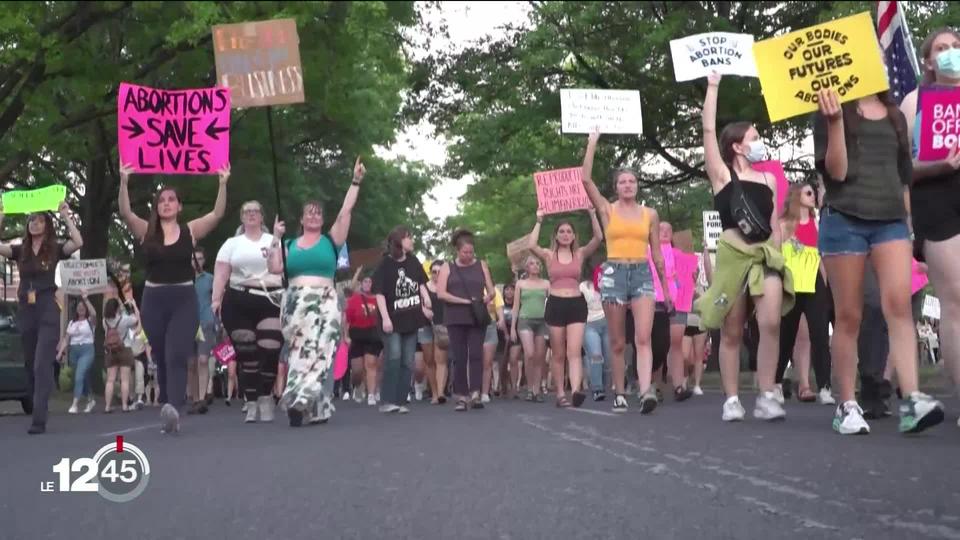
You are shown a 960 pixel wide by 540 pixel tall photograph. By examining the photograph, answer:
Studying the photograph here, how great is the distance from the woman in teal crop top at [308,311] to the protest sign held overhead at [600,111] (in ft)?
20.7

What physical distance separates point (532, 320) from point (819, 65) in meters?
9.37

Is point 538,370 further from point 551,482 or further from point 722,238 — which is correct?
point 551,482

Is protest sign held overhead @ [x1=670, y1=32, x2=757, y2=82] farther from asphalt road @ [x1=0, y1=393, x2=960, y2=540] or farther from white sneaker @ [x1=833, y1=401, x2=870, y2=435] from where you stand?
white sneaker @ [x1=833, y1=401, x2=870, y2=435]

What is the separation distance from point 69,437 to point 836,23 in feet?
22.3

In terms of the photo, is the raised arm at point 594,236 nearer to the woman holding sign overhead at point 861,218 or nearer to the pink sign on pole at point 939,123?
the woman holding sign overhead at point 861,218

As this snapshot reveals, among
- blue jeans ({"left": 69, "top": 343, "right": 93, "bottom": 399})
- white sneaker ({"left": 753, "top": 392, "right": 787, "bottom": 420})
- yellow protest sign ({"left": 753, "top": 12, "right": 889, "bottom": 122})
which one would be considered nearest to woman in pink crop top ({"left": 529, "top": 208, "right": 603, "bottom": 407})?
white sneaker ({"left": 753, "top": 392, "right": 787, "bottom": 420})

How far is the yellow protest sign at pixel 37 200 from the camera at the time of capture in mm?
14070

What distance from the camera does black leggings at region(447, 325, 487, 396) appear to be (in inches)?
580

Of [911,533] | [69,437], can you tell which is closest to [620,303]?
[69,437]

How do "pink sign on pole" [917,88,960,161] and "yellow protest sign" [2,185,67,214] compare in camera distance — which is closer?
"pink sign on pole" [917,88,960,161]

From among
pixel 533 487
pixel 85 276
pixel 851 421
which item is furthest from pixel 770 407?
pixel 85 276

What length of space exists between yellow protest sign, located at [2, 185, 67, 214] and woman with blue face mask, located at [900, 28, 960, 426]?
816 centimetres

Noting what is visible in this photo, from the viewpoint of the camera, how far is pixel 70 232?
11688mm

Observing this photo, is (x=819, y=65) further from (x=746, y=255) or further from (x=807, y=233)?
(x=807, y=233)
